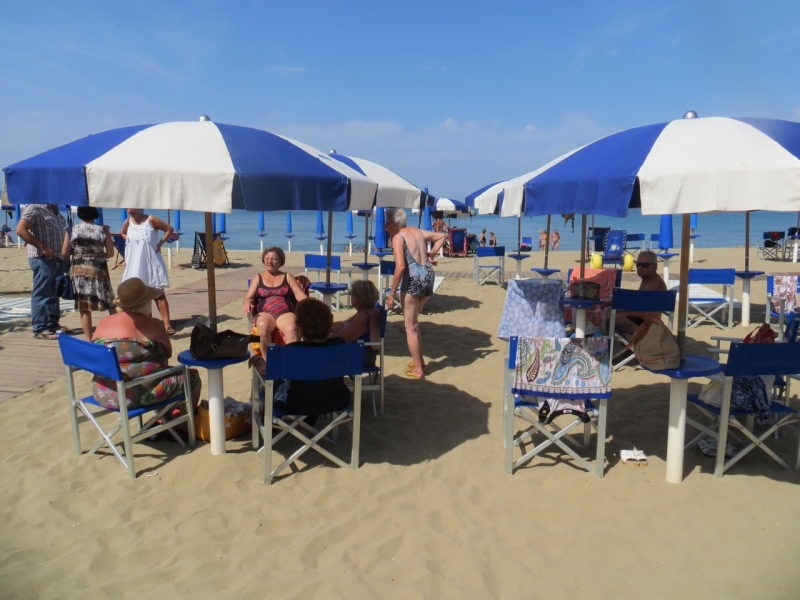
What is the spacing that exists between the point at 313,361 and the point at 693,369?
7.23 feet

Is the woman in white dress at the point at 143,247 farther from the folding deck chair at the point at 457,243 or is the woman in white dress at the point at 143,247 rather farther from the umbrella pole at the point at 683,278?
the folding deck chair at the point at 457,243

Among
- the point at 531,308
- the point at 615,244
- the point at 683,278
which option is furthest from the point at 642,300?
the point at 615,244

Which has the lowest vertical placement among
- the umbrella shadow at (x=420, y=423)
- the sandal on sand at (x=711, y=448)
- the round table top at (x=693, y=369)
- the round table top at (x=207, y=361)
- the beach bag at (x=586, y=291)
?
the umbrella shadow at (x=420, y=423)

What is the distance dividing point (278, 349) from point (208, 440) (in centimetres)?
119

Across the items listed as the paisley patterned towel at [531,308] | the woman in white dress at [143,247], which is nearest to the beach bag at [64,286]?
the woman in white dress at [143,247]

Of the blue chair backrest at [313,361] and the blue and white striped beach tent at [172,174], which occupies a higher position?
the blue and white striped beach tent at [172,174]

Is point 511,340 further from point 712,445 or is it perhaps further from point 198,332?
point 198,332

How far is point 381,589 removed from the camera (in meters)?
2.62

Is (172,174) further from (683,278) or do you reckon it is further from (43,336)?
(43,336)

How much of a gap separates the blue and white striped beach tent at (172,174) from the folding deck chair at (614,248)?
1269 cm

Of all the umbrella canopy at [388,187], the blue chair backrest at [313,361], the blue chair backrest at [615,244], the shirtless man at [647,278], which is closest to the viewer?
the blue chair backrest at [313,361]

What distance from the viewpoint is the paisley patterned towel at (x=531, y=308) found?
557cm

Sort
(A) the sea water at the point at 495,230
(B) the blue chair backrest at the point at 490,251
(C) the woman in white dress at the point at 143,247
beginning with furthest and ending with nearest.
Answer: (A) the sea water at the point at 495,230, (B) the blue chair backrest at the point at 490,251, (C) the woman in white dress at the point at 143,247

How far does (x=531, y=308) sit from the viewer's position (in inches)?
220
